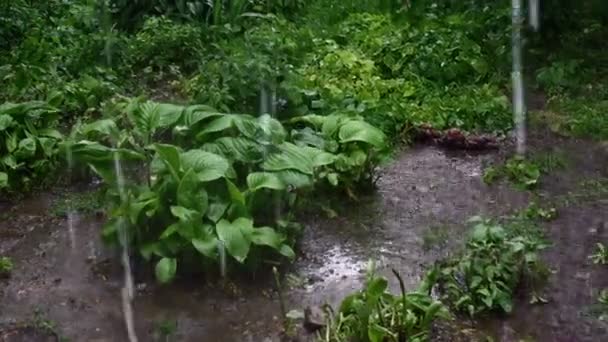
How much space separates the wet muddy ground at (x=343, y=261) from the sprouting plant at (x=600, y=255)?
0.05m

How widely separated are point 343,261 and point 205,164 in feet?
2.90

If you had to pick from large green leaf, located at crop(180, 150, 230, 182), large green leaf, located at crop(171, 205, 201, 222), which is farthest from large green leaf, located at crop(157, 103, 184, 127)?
large green leaf, located at crop(171, 205, 201, 222)

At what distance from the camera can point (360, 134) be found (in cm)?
641

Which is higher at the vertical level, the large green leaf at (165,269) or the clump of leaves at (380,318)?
the large green leaf at (165,269)

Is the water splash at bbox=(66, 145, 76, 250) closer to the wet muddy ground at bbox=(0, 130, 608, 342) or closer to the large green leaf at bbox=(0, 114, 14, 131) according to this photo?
the wet muddy ground at bbox=(0, 130, 608, 342)

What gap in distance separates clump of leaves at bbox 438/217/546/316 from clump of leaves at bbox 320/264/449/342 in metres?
0.31

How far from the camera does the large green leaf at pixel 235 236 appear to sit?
528 cm

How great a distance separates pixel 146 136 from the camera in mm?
6070

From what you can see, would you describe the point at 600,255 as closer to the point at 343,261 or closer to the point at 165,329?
the point at 343,261

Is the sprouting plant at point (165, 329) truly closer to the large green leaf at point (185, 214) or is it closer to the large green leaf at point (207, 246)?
the large green leaf at point (207, 246)

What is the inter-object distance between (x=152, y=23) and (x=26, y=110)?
2.34 meters

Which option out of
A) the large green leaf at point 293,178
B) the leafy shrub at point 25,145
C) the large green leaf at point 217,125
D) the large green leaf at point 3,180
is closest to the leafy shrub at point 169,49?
the leafy shrub at point 25,145

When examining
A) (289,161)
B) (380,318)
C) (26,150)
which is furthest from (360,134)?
(26,150)

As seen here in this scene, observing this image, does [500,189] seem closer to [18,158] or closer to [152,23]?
[18,158]
